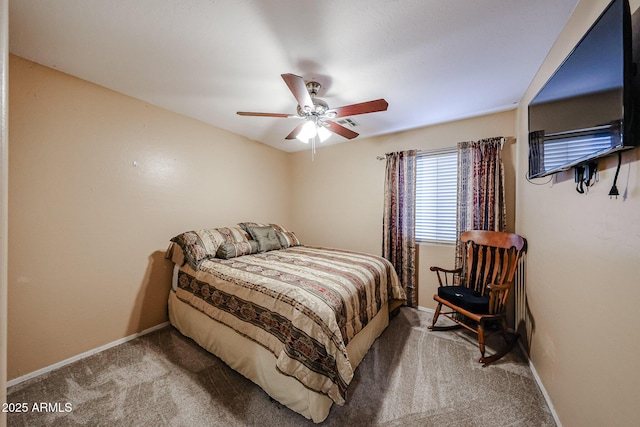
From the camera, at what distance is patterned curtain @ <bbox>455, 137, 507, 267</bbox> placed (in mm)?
2543

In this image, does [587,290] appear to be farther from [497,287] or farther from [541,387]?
[541,387]

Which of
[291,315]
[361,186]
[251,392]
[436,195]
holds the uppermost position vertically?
[361,186]

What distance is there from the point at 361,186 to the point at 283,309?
2.46 metres

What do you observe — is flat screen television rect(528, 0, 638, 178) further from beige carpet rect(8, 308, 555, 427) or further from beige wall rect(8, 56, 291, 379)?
beige wall rect(8, 56, 291, 379)

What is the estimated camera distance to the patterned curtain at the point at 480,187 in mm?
2543

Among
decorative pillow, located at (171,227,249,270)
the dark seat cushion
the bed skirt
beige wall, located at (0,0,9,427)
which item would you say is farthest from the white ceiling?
the bed skirt

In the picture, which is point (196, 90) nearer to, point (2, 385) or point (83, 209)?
point (83, 209)

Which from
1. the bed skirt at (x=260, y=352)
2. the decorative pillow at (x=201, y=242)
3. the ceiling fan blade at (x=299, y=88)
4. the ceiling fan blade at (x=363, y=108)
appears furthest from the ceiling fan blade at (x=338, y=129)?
A: the bed skirt at (x=260, y=352)

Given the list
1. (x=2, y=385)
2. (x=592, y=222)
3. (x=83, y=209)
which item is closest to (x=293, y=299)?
(x=2, y=385)

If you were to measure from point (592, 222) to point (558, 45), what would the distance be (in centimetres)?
130

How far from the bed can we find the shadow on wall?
121 mm

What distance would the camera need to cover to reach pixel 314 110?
2031mm

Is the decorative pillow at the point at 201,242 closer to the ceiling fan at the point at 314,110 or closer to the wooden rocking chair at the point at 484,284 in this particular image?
the ceiling fan at the point at 314,110

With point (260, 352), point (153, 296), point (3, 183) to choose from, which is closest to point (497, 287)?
point (260, 352)
